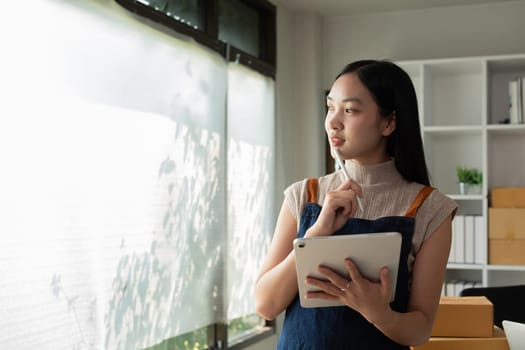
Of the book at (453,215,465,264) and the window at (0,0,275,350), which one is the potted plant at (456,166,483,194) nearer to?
the book at (453,215,465,264)

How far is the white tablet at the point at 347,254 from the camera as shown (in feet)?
4.32

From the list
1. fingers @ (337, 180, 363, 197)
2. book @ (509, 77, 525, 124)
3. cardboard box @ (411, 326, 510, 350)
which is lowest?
cardboard box @ (411, 326, 510, 350)

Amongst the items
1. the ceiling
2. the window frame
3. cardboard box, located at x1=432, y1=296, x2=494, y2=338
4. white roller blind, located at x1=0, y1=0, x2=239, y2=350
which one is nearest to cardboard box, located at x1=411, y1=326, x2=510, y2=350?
cardboard box, located at x1=432, y1=296, x2=494, y2=338

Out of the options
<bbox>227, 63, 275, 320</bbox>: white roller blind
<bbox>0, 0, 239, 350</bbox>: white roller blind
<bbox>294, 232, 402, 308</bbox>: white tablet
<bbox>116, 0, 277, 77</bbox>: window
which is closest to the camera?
<bbox>294, 232, 402, 308</bbox>: white tablet

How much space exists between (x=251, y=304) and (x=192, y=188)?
117 cm

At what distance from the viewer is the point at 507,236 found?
457cm

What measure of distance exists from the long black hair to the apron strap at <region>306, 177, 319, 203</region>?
0.55ft

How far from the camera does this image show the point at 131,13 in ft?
9.80

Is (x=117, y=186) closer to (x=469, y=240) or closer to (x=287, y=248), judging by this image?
(x=287, y=248)

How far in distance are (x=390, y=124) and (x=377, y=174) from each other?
0.11m

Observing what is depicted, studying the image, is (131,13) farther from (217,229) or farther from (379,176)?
(379,176)

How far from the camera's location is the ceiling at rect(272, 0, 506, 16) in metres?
4.88

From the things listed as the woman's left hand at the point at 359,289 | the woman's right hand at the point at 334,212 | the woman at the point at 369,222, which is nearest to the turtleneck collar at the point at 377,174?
the woman at the point at 369,222

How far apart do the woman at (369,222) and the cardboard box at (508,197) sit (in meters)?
3.31
